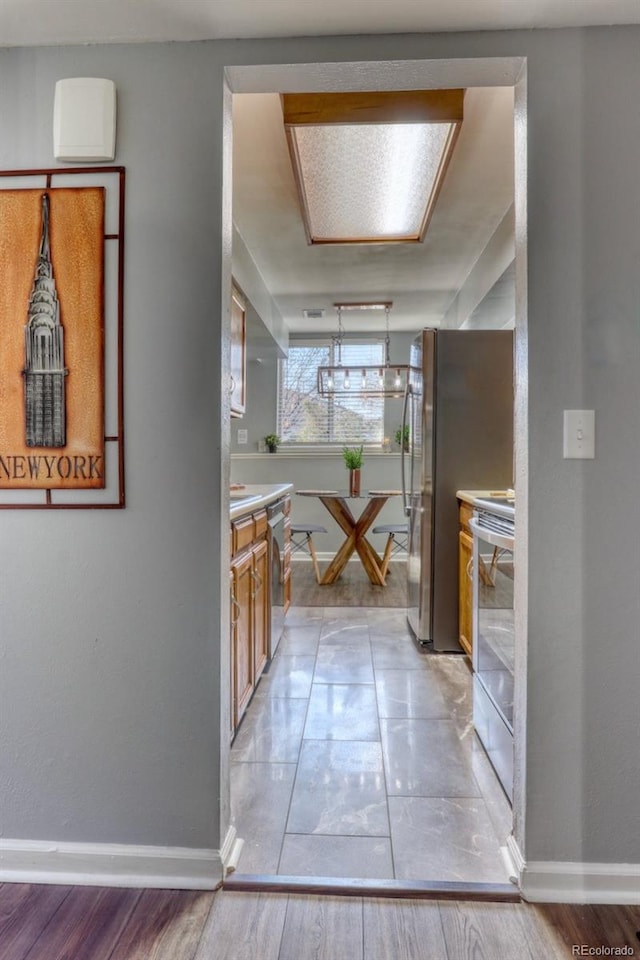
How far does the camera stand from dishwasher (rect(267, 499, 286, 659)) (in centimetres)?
285

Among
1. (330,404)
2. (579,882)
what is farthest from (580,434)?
(330,404)

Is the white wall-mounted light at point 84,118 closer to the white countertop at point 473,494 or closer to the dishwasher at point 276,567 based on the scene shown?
the dishwasher at point 276,567

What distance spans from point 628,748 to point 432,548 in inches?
71.6

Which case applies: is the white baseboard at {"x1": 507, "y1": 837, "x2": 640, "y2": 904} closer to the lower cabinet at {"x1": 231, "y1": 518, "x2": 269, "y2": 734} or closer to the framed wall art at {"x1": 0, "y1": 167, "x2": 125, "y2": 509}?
the lower cabinet at {"x1": 231, "y1": 518, "x2": 269, "y2": 734}

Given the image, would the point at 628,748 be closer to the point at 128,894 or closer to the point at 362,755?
the point at 362,755

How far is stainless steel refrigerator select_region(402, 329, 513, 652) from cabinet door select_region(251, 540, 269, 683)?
1015 millimetres

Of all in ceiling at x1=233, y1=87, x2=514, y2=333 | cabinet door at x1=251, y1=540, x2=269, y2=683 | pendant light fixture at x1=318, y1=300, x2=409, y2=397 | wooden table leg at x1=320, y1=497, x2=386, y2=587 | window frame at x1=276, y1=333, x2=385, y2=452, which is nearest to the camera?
ceiling at x1=233, y1=87, x2=514, y2=333

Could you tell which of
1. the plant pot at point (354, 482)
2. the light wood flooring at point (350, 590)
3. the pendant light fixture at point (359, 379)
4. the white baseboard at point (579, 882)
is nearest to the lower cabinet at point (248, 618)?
the white baseboard at point (579, 882)

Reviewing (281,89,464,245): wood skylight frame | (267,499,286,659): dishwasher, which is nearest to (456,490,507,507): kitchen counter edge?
(267,499,286,659): dishwasher

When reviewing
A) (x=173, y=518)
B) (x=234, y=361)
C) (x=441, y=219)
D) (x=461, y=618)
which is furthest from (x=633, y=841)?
(x=441, y=219)

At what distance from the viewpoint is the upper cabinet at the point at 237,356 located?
3.09 metres

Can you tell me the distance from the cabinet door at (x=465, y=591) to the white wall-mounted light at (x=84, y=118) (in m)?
2.30

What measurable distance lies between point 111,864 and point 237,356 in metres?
2.47

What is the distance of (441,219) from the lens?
3.26 m
